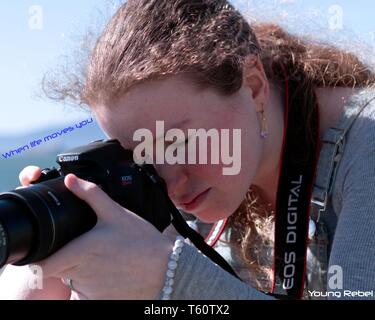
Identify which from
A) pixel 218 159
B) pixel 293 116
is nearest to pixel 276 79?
pixel 293 116

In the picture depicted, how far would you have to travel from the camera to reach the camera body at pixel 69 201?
73 centimetres

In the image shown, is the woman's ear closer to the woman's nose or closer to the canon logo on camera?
the woman's nose

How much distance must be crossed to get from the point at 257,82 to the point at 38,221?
451mm

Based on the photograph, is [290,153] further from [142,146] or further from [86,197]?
[86,197]

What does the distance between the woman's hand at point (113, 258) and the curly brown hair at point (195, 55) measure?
25cm

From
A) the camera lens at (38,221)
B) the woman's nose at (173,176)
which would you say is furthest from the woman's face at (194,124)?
the camera lens at (38,221)

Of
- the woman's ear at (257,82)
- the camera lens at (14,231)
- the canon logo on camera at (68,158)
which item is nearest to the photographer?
the camera lens at (14,231)

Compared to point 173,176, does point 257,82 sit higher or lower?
higher

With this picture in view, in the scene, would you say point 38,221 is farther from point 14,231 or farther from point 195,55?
point 195,55

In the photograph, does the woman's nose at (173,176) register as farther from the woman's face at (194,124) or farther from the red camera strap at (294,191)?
the red camera strap at (294,191)

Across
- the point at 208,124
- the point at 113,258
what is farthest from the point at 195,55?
the point at 113,258

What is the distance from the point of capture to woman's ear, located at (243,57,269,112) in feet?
3.35

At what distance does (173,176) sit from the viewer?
968mm
